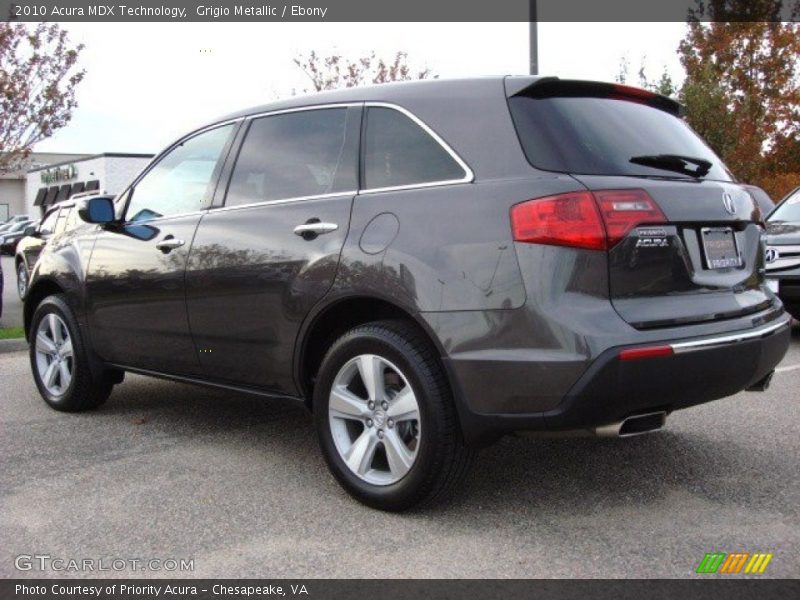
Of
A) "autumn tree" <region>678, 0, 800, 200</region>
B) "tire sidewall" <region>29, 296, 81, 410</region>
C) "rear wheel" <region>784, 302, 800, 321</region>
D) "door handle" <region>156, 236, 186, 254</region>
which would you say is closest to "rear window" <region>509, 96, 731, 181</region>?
"door handle" <region>156, 236, 186, 254</region>

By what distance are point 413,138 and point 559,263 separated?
3.10 feet

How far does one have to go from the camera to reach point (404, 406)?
11.4 ft

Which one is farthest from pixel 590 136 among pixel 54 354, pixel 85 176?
pixel 85 176

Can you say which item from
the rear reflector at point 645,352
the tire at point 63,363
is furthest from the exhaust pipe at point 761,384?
the tire at point 63,363

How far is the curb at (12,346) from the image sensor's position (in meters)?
8.55

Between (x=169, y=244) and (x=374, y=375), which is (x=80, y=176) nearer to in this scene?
(x=169, y=244)

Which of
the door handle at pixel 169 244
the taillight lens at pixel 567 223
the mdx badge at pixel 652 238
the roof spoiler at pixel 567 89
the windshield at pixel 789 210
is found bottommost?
the windshield at pixel 789 210

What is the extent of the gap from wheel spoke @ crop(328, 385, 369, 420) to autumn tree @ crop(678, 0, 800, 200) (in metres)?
17.3

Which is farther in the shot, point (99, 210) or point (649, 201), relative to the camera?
point (99, 210)

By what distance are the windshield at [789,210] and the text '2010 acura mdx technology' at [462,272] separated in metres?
5.20

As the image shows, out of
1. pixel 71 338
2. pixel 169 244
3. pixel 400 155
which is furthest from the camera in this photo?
pixel 71 338

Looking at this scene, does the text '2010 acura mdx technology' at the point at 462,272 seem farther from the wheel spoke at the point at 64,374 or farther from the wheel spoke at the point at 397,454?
Answer: the wheel spoke at the point at 64,374

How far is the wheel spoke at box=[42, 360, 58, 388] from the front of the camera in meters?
5.56

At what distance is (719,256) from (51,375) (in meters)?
4.13
